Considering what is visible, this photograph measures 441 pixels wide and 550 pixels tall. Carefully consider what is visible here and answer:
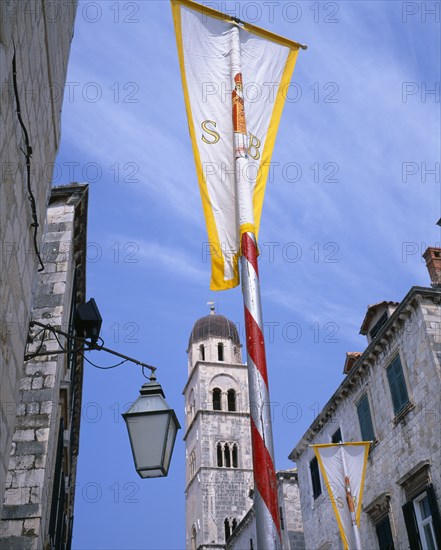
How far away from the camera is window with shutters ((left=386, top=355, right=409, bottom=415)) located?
53.6ft

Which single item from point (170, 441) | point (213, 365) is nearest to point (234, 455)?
point (213, 365)

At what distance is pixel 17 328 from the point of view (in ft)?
17.6

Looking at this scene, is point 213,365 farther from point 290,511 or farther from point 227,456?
point 290,511

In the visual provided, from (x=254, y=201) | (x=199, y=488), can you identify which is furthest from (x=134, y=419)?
(x=199, y=488)

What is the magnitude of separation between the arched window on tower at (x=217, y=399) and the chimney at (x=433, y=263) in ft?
142

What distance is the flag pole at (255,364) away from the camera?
4.35 metres

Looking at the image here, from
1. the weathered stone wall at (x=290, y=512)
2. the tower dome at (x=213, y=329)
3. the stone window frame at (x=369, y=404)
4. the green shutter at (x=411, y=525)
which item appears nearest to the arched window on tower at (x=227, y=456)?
the tower dome at (x=213, y=329)

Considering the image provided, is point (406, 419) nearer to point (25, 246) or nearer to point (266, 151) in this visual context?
point (266, 151)

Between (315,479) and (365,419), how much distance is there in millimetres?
3814

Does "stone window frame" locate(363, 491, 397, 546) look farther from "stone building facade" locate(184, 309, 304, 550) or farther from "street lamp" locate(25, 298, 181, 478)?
"stone building facade" locate(184, 309, 304, 550)

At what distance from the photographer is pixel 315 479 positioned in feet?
68.5

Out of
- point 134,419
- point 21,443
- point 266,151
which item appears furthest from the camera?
point 21,443

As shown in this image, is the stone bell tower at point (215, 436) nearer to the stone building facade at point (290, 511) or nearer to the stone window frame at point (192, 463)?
the stone window frame at point (192, 463)

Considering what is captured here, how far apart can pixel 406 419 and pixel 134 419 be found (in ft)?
38.4
